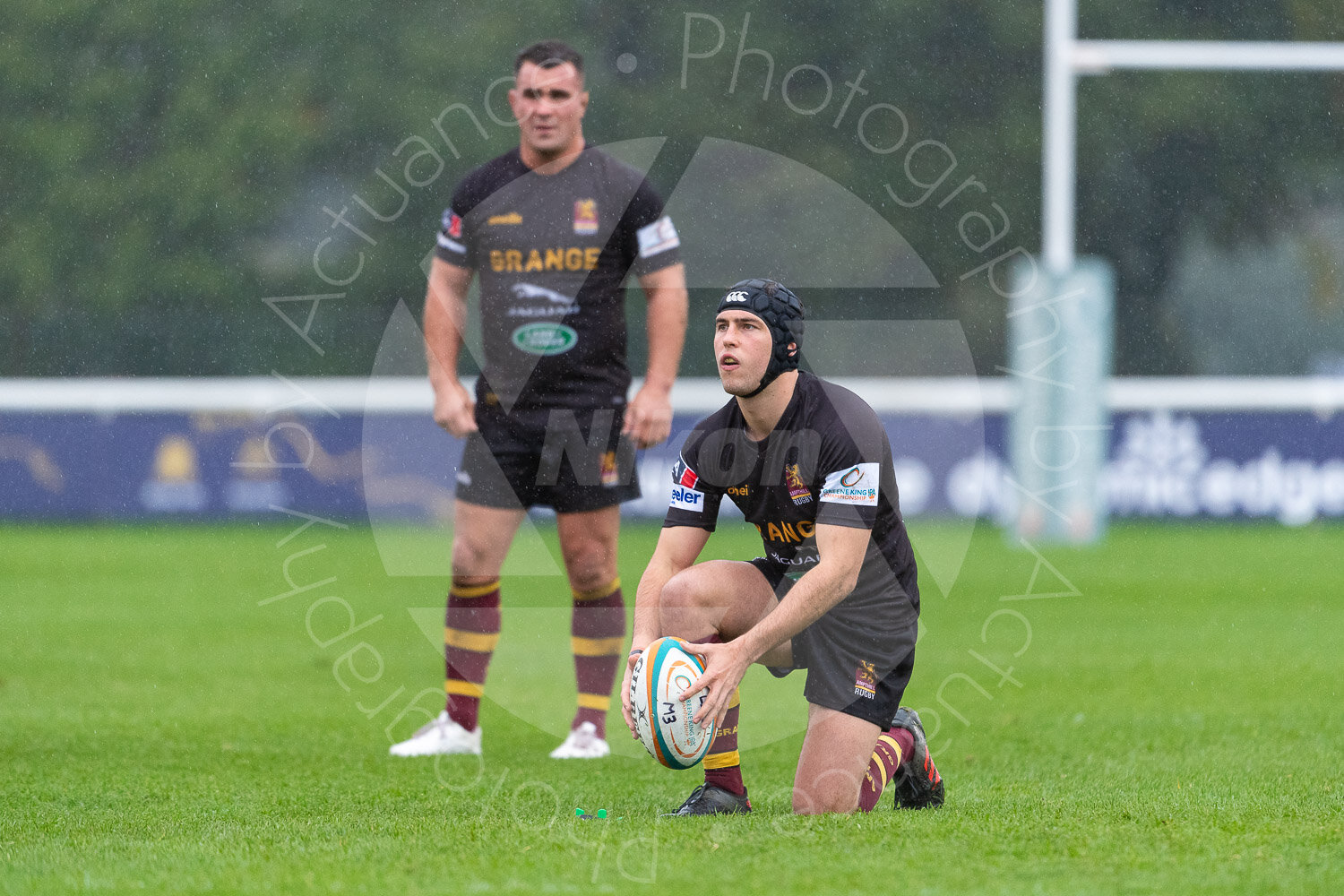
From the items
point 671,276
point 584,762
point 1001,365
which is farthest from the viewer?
point 1001,365

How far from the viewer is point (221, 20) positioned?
631 inches

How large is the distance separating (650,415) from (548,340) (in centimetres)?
46

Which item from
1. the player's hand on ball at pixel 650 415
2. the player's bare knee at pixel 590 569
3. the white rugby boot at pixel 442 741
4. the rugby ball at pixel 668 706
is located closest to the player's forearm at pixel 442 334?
the player's hand on ball at pixel 650 415

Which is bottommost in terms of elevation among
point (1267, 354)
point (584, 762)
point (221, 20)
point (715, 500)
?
point (584, 762)

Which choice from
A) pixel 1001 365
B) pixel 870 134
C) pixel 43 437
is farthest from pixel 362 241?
pixel 1001 365

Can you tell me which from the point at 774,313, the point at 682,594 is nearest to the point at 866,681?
the point at 682,594

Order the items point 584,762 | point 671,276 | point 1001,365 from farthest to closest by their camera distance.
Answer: point 1001,365
point 671,276
point 584,762

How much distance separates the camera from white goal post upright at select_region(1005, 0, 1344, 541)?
1303cm

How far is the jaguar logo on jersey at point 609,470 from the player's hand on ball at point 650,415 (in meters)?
0.12

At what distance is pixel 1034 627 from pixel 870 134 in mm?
7624

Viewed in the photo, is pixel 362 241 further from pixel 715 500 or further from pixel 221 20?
pixel 715 500

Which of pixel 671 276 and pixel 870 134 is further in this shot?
pixel 870 134

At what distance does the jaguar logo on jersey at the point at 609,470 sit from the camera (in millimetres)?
5531

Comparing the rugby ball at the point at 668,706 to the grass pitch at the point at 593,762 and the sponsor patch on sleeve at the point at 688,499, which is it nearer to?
the grass pitch at the point at 593,762
